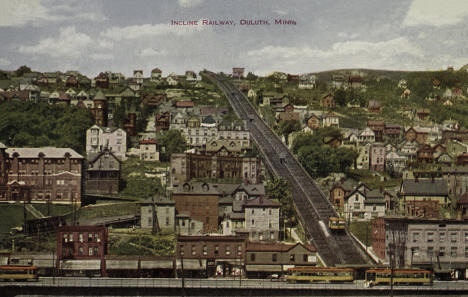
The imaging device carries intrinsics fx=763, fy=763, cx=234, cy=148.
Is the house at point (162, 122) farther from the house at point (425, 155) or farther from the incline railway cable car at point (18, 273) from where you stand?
the incline railway cable car at point (18, 273)

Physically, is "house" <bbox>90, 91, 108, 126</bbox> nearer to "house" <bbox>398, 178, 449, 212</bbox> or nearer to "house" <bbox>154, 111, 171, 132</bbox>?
"house" <bbox>154, 111, 171, 132</bbox>

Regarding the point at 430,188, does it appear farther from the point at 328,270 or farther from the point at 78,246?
the point at 78,246

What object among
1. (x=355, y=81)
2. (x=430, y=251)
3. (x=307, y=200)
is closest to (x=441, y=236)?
(x=430, y=251)

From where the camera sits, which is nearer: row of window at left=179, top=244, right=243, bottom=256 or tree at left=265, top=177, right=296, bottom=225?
row of window at left=179, top=244, right=243, bottom=256

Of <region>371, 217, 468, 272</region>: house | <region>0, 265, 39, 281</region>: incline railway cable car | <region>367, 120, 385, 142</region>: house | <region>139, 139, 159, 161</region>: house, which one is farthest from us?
<region>367, 120, 385, 142</region>: house

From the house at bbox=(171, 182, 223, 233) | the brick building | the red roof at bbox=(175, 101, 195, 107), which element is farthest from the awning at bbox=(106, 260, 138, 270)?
the red roof at bbox=(175, 101, 195, 107)

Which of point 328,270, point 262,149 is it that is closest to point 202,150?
point 262,149

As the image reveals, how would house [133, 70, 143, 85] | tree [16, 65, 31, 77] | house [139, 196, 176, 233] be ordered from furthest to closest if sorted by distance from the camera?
house [133, 70, 143, 85] < tree [16, 65, 31, 77] < house [139, 196, 176, 233]
